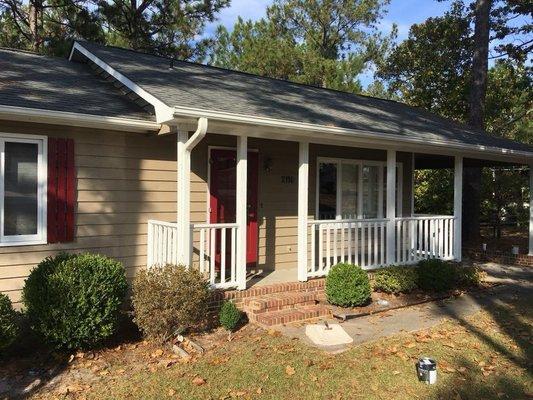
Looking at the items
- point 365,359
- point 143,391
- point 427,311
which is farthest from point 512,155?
point 143,391

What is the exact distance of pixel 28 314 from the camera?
534 cm

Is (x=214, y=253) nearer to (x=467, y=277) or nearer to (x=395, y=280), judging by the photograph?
(x=395, y=280)

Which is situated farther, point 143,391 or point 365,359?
point 365,359

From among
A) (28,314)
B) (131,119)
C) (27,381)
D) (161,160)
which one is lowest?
(27,381)

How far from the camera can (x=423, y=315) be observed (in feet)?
23.1

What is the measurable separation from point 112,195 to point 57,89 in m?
1.62

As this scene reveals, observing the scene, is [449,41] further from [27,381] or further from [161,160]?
[27,381]

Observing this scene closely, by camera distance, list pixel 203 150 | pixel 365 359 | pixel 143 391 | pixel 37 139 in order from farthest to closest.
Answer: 1. pixel 203 150
2. pixel 37 139
3. pixel 365 359
4. pixel 143 391

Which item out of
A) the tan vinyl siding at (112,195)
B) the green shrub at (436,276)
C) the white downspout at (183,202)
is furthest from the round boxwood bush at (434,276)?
the tan vinyl siding at (112,195)

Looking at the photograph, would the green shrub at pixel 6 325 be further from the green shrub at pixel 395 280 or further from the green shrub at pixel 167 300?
the green shrub at pixel 395 280

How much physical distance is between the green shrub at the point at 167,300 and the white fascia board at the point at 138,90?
5.90 feet

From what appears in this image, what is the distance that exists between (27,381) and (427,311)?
528 centimetres

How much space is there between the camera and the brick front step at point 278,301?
662 centimetres

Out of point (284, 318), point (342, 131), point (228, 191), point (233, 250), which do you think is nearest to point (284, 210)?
point (228, 191)
